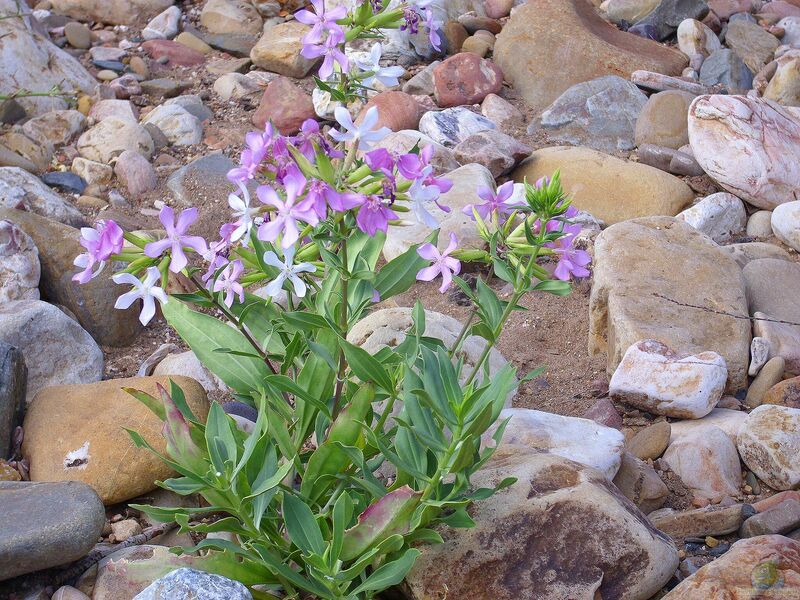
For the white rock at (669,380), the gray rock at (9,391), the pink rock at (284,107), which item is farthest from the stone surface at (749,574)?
the pink rock at (284,107)

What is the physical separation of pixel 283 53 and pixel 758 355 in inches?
169

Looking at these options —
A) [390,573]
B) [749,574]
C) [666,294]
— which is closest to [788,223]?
[666,294]

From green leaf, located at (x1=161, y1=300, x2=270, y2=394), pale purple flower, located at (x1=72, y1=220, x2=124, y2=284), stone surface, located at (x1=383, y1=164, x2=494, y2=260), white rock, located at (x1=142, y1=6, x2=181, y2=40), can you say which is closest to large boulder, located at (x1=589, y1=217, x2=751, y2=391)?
stone surface, located at (x1=383, y1=164, x2=494, y2=260)

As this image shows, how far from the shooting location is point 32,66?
638 cm

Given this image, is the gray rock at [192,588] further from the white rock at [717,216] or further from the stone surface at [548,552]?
the white rock at [717,216]

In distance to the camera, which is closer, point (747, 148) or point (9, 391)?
point (9, 391)

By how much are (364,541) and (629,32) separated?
6.30 m

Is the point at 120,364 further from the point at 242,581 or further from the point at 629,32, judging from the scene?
the point at 629,32

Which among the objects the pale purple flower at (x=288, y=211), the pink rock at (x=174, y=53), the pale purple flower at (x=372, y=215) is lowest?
the pink rock at (x=174, y=53)

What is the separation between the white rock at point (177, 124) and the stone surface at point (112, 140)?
0.88 ft

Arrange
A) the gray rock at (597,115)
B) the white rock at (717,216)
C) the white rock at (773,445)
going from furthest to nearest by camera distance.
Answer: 1. the gray rock at (597,115)
2. the white rock at (717,216)
3. the white rock at (773,445)

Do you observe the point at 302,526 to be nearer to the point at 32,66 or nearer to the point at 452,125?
the point at 452,125

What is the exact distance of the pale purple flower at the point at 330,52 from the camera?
2.16 meters

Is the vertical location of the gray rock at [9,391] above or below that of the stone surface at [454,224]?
above
